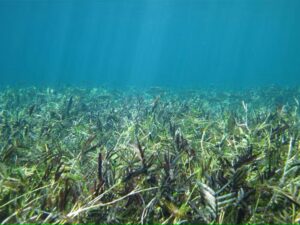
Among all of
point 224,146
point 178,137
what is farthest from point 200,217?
point 224,146

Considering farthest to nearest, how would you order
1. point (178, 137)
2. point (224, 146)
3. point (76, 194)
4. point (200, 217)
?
point (224, 146) → point (178, 137) → point (76, 194) → point (200, 217)

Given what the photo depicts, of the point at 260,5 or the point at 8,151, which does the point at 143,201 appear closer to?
the point at 8,151

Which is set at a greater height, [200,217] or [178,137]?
[178,137]

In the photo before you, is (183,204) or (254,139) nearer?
(183,204)

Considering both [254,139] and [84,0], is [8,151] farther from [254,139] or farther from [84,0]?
[84,0]

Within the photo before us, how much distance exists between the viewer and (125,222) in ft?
6.74

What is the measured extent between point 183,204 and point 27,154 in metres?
2.08

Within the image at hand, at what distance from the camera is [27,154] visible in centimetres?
348

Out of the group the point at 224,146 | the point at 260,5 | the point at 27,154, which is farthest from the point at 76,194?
the point at 260,5

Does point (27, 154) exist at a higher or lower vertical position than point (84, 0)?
lower

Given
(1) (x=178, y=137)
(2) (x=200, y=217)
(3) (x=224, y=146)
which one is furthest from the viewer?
(3) (x=224, y=146)

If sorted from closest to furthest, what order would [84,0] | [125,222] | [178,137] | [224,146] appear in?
[125,222]
[178,137]
[224,146]
[84,0]

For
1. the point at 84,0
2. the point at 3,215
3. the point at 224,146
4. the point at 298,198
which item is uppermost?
the point at 84,0

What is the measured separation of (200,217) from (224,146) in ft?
5.40
